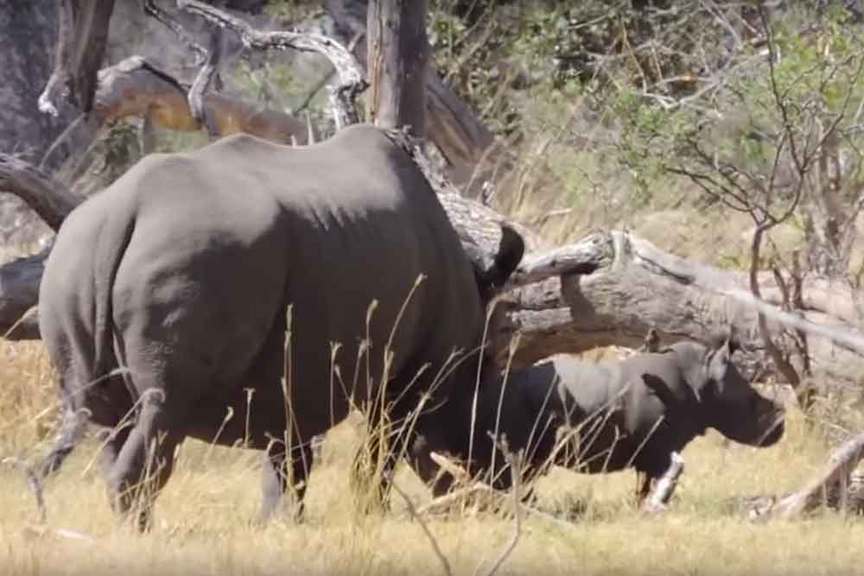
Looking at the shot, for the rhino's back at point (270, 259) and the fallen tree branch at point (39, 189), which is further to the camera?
the fallen tree branch at point (39, 189)

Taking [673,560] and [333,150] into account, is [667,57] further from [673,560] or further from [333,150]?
[673,560]

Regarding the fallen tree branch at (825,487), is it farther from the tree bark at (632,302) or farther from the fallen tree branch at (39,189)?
the fallen tree branch at (39,189)

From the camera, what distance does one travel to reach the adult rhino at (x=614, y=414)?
8570 mm

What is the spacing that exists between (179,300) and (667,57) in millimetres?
10190

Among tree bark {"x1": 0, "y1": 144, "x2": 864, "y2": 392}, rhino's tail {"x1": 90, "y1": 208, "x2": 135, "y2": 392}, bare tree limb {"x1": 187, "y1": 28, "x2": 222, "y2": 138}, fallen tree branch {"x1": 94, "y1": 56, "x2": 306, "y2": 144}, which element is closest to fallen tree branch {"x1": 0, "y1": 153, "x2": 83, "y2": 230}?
tree bark {"x1": 0, "y1": 144, "x2": 864, "y2": 392}

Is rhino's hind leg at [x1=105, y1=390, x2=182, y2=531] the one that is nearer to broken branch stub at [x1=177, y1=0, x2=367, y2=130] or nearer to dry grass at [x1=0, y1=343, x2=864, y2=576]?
dry grass at [x1=0, y1=343, x2=864, y2=576]

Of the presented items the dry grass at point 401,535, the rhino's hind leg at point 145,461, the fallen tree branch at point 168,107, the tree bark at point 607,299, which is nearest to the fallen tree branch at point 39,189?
the tree bark at point 607,299

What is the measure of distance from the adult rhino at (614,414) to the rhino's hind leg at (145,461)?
155cm

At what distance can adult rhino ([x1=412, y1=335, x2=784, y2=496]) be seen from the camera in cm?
857

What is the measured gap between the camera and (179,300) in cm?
707

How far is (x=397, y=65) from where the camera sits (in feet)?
36.5

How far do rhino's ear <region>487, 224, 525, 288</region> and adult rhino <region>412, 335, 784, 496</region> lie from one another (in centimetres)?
69

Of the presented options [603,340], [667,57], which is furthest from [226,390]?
[667,57]

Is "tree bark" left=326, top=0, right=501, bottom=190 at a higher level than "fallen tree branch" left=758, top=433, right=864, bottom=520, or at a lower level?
higher
